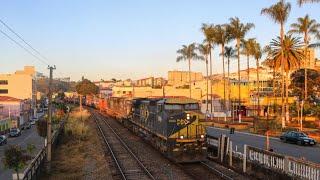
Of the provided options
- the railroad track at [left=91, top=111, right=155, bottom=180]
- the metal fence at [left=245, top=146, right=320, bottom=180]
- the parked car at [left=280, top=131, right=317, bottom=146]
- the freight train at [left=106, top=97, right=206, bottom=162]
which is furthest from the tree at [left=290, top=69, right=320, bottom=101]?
the metal fence at [left=245, top=146, right=320, bottom=180]

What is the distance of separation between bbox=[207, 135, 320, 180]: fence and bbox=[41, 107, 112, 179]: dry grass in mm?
7446

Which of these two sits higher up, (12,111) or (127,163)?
(12,111)

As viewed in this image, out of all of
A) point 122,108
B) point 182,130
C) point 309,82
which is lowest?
point 182,130

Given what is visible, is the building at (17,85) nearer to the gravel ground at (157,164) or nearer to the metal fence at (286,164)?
the gravel ground at (157,164)

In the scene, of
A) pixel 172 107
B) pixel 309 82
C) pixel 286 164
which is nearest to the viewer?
pixel 286 164

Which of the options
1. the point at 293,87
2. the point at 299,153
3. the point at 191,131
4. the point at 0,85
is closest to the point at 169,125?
the point at 191,131

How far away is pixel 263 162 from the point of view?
23.0 meters

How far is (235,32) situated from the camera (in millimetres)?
73062

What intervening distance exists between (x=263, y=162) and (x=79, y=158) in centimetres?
1387

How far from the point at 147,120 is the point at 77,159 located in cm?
712

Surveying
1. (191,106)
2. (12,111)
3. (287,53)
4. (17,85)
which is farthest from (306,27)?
(17,85)

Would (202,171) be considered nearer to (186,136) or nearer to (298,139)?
(186,136)

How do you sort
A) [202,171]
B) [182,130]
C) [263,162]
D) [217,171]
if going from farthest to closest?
[182,130] → [202,171] → [217,171] → [263,162]

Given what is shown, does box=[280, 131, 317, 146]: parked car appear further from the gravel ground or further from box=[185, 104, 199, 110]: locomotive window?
box=[185, 104, 199, 110]: locomotive window
